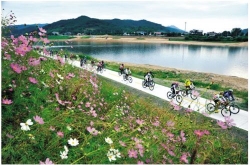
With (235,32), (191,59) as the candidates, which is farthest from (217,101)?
(235,32)

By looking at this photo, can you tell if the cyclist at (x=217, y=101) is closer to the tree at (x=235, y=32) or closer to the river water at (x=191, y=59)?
the river water at (x=191, y=59)

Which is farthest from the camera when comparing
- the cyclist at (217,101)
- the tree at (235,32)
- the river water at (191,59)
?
the tree at (235,32)

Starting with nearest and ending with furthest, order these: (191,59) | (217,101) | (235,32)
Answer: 1. (217,101)
2. (191,59)
3. (235,32)

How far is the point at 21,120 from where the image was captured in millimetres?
3760

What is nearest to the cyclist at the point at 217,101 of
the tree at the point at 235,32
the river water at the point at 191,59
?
the river water at the point at 191,59

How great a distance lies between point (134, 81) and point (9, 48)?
15.1m

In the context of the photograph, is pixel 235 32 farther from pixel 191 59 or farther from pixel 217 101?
pixel 217 101

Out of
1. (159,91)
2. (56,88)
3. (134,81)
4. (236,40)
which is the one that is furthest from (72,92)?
(236,40)

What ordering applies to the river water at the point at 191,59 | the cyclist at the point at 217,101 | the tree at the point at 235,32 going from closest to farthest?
the cyclist at the point at 217,101 → the river water at the point at 191,59 → the tree at the point at 235,32

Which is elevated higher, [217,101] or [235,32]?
[235,32]

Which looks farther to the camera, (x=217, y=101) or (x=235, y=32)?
(x=235, y=32)

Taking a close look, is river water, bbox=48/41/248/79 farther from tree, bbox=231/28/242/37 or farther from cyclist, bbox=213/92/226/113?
tree, bbox=231/28/242/37

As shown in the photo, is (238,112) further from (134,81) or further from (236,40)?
(236,40)

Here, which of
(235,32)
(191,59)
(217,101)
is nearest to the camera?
(217,101)
